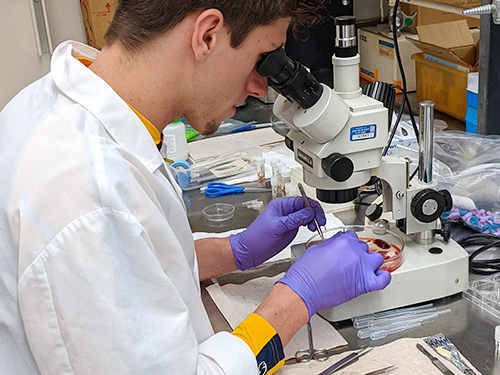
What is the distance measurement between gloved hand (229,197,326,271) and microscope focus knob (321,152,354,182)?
322 millimetres

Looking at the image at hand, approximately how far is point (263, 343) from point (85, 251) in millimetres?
461

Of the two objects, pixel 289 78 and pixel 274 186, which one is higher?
pixel 289 78

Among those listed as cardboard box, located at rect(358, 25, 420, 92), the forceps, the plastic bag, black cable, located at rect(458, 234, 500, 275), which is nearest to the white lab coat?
the forceps

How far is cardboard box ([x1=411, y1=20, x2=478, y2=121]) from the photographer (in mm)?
2340

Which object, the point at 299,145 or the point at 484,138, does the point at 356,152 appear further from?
the point at 484,138

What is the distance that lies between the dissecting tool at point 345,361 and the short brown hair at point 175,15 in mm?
701

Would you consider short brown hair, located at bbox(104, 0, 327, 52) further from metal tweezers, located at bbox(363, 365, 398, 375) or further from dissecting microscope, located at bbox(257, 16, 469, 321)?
metal tweezers, located at bbox(363, 365, 398, 375)

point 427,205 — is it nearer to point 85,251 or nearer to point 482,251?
point 482,251

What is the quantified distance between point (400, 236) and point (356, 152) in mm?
352

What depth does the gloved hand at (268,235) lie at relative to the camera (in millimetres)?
1589

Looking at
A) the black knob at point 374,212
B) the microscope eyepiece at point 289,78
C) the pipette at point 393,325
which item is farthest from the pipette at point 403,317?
the microscope eyepiece at point 289,78

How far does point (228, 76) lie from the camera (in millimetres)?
1214

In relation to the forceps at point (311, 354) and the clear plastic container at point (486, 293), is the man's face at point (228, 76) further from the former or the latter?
the clear plastic container at point (486, 293)

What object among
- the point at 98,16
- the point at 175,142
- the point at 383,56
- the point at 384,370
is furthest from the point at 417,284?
the point at 98,16
